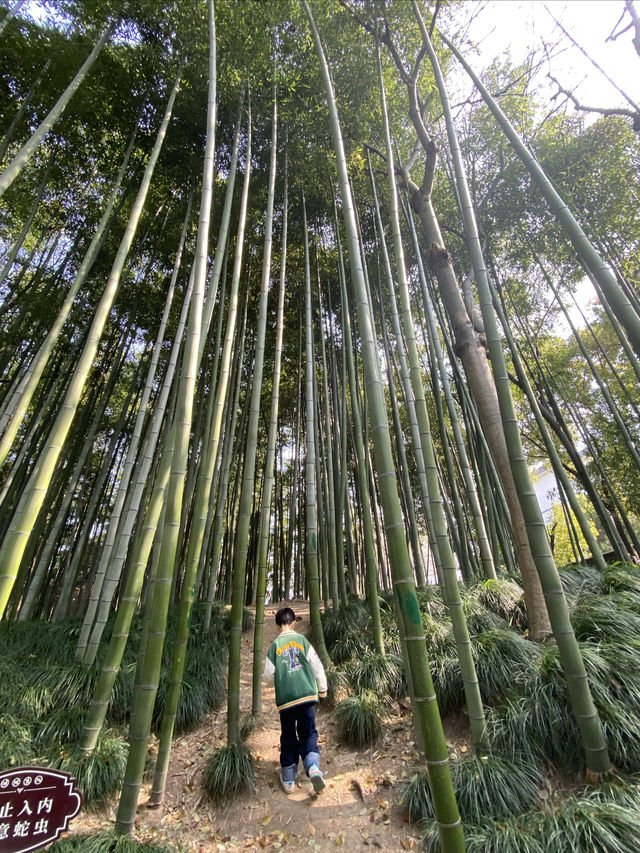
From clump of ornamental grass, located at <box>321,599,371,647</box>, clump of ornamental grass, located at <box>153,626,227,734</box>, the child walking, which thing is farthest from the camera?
clump of ornamental grass, located at <box>321,599,371,647</box>

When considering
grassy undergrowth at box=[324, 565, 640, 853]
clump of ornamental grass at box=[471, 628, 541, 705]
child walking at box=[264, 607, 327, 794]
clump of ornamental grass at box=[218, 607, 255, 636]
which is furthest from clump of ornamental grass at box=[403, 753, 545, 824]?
clump of ornamental grass at box=[218, 607, 255, 636]

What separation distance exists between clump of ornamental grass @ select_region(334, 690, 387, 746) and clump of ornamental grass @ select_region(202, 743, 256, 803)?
627mm

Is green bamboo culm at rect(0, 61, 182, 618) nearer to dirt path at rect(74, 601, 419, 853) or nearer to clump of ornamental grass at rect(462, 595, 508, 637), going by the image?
dirt path at rect(74, 601, 419, 853)

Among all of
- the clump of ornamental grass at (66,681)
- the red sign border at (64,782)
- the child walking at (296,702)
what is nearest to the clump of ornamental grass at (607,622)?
the child walking at (296,702)

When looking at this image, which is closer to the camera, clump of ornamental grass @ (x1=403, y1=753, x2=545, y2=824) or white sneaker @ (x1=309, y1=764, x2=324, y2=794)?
clump of ornamental grass @ (x1=403, y1=753, x2=545, y2=824)

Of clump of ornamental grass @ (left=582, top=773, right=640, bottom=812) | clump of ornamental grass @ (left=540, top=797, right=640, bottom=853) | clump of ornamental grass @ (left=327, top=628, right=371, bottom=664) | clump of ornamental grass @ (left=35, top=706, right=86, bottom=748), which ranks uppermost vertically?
clump of ornamental grass @ (left=327, top=628, right=371, bottom=664)

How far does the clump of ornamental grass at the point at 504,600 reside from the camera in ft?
10.2

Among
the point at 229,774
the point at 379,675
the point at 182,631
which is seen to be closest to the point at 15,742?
the point at 182,631

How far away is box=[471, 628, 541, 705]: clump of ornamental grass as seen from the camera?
7.41ft

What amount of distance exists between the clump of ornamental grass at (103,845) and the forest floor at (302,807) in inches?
9.3

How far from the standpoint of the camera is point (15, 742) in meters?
2.04

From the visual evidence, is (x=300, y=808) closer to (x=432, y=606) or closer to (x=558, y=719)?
(x=558, y=719)

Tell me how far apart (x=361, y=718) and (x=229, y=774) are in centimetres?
84

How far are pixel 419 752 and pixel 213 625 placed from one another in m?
2.67
